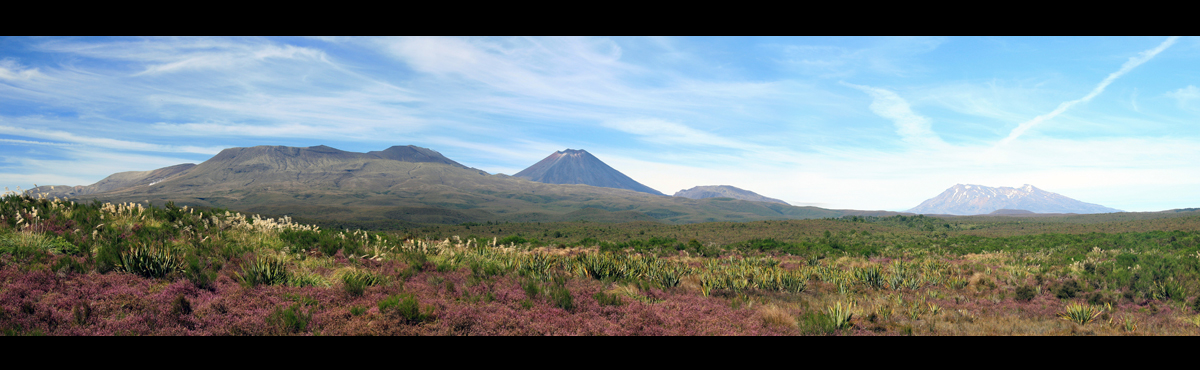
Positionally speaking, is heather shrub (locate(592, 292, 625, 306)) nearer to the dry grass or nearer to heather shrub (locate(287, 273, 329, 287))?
the dry grass

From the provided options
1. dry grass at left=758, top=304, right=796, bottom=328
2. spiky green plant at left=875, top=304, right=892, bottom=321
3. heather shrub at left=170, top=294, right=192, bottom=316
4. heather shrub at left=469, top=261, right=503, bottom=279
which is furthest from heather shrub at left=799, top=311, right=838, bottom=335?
heather shrub at left=170, top=294, right=192, bottom=316

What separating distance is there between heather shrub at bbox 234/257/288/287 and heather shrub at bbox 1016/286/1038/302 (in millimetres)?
16671

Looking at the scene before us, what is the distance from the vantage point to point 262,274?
8.02 m

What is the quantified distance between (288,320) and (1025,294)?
16.2m

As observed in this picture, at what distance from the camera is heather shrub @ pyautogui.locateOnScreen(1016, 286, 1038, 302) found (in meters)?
11.7

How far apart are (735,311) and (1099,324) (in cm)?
647

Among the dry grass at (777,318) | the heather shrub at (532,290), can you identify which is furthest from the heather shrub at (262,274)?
the dry grass at (777,318)

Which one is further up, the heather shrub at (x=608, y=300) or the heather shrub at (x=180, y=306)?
the heather shrub at (x=180, y=306)

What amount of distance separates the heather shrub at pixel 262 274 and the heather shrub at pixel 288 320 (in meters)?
2.07

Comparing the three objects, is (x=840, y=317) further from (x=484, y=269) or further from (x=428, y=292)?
(x=484, y=269)

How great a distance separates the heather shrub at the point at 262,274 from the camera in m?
7.86

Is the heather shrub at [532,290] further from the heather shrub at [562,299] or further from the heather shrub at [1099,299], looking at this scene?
the heather shrub at [1099,299]
